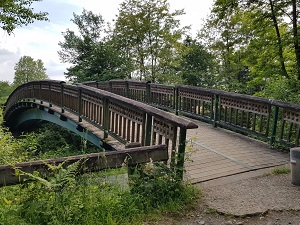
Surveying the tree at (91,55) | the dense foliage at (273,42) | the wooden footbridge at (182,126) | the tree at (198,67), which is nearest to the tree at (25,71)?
the tree at (91,55)

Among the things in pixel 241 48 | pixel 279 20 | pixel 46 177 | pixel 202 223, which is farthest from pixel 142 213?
pixel 241 48

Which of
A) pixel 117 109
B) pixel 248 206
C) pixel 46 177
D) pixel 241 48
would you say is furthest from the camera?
pixel 241 48

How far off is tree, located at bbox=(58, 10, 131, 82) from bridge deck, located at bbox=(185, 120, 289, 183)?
14.3m

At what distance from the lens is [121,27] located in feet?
68.5

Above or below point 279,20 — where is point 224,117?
below

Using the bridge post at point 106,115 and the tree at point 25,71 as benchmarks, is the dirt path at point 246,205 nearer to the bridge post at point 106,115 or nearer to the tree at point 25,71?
the bridge post at point 106,115

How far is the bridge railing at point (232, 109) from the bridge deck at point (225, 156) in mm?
389

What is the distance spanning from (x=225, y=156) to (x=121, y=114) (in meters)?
2.28

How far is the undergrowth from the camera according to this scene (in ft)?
9.03

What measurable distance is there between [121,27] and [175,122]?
18453 millimetres

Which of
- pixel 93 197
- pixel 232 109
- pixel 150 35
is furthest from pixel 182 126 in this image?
pixel 150 35

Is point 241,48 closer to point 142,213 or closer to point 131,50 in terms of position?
point 131,50

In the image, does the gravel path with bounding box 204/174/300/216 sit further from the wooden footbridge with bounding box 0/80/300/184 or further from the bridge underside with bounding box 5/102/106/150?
the bridge underside with bounding box 5/102/106/150

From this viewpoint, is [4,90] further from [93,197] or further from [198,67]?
[93,197]
